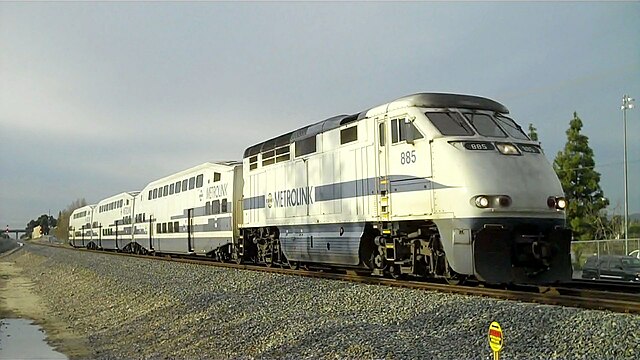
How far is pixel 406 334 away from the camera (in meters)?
7.93

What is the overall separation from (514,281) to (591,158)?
27.8m

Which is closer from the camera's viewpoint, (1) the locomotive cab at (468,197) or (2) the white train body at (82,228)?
(1) the locomotive cab at (468,197)

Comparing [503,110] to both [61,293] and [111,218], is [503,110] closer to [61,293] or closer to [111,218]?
[61,293]

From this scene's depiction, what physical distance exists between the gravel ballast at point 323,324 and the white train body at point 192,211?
20.0ft

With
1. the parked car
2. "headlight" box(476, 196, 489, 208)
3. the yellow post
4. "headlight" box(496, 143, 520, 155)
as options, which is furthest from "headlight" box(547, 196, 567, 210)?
the parked car

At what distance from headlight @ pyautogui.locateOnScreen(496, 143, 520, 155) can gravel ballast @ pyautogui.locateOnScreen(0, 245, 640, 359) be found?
2863mm

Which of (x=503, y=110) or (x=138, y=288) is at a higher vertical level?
(x=503, y=110)

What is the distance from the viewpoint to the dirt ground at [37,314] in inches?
488

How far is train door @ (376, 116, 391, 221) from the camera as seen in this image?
12.4 metres

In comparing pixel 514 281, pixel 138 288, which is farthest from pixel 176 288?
pixel 514 281

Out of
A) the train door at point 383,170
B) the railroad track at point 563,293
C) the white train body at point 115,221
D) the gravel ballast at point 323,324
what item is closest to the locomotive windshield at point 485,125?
the train door at point 383,170

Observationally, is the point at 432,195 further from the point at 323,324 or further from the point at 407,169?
the point at 323,324

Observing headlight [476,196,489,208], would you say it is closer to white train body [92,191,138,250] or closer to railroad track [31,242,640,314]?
railroad track [31,242,640,314]

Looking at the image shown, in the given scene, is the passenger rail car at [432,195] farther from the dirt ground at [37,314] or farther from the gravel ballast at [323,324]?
the dirt ground at [37,314]
